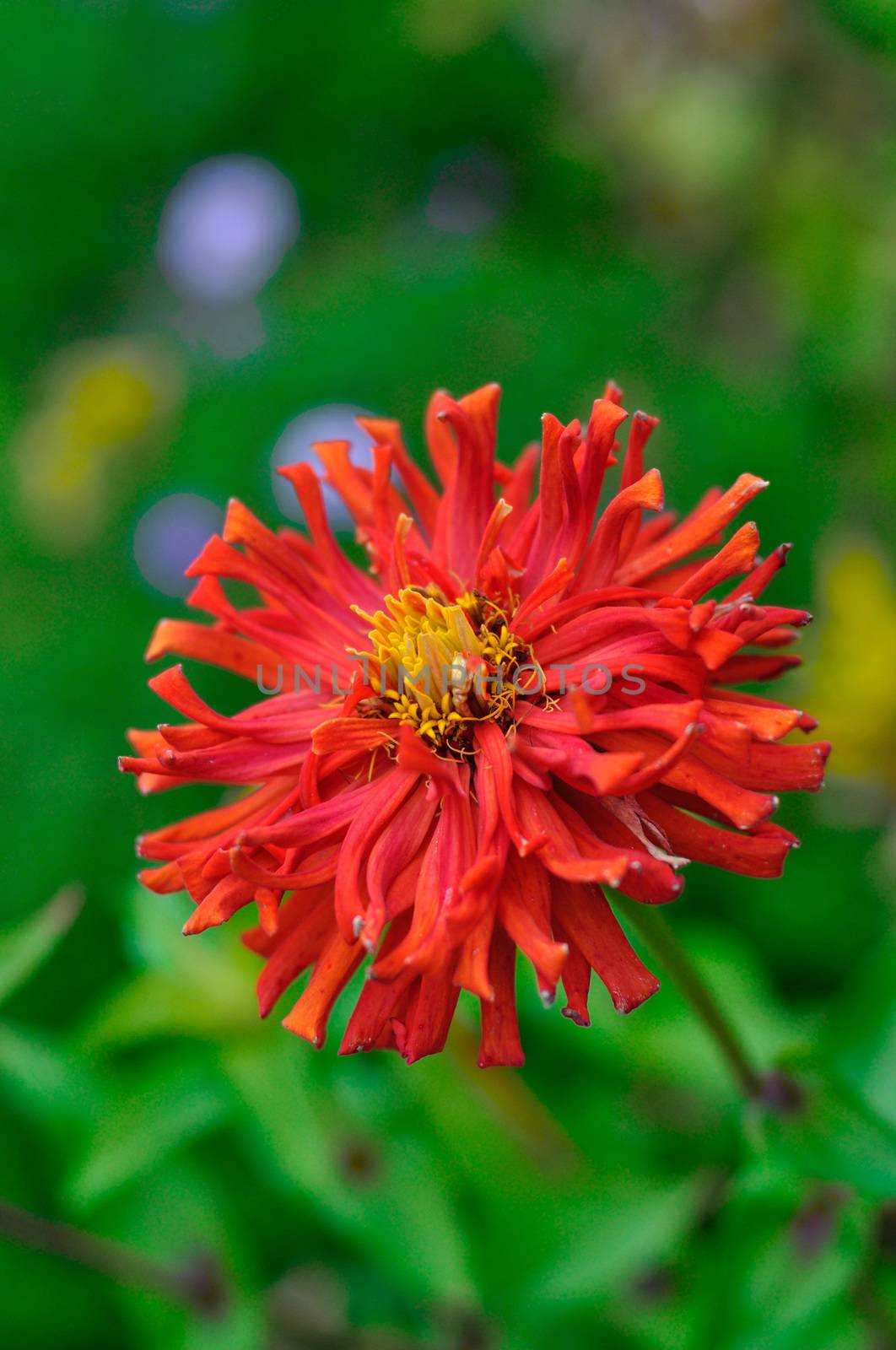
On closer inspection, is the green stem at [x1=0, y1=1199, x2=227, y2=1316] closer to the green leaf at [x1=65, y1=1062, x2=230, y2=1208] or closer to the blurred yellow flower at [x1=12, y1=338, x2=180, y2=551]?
the green leaf at [x1=65, y1=1062, x2=230, y2=1208]

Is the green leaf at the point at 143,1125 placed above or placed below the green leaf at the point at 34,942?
below

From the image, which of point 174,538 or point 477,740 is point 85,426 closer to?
point 174,538

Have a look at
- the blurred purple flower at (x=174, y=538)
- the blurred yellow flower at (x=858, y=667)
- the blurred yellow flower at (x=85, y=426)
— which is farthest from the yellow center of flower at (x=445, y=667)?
the blurred yellow flower at (x=85, y=426)

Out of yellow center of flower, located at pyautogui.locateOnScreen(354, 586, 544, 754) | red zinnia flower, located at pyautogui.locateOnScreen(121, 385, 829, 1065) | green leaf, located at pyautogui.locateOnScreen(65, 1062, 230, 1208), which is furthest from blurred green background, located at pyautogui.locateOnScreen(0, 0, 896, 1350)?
yellow center of flower, located at pyautogui.locateOnScreen(354, 586, 544, 754)

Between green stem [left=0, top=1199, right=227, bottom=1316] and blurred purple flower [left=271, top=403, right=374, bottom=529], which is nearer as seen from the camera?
green stem [left=0, top=1199, right=227, bottom=1316]

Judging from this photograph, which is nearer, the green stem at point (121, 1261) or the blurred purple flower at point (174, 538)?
the green stem at point (121, 1261)

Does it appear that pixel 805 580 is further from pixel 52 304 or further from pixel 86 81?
pixel 86 81

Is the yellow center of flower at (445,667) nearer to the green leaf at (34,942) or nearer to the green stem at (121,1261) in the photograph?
the green leaf at (34,942)

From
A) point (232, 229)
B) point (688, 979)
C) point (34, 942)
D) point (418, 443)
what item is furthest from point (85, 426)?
point (688, 979)
